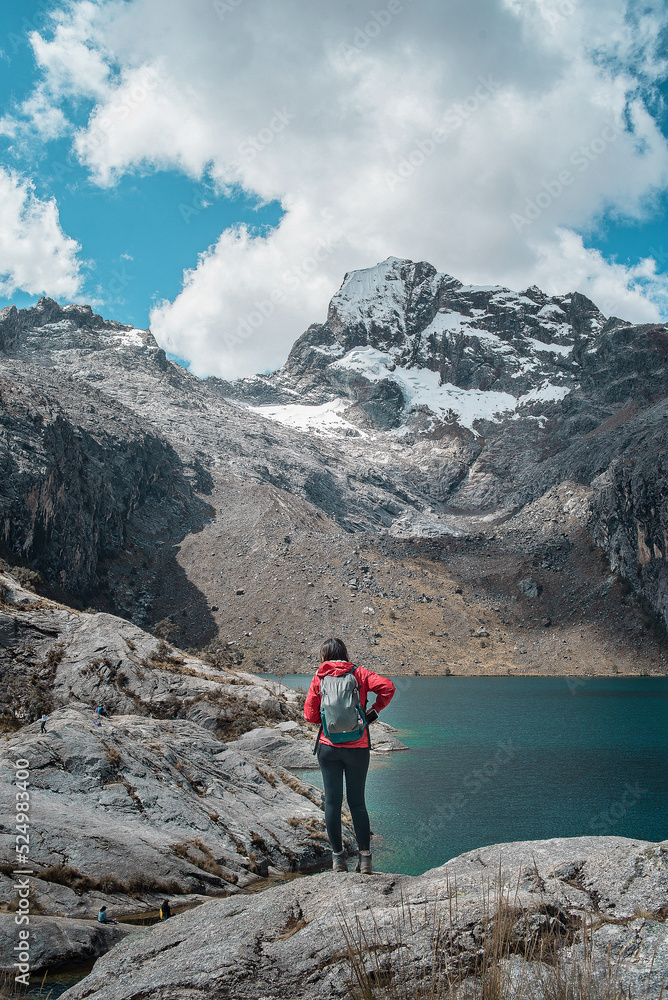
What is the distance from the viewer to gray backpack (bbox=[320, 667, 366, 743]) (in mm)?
8703

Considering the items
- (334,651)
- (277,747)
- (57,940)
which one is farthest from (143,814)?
(277,747)

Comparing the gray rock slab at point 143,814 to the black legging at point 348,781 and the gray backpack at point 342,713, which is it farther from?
the gray backpack at point 342,713

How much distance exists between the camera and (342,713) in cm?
871

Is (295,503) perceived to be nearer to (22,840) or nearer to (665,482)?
(665,482)

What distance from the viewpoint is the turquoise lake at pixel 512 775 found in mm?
30172

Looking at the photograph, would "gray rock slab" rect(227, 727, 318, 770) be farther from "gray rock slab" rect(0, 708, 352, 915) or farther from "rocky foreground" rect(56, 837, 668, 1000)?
"rocky foreground" rect(56, 837, 668, 1000)

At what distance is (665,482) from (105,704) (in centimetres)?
13605

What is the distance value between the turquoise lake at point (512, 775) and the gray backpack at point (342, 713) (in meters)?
19.7

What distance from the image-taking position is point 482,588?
147m

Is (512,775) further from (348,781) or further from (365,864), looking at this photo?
(348,781)

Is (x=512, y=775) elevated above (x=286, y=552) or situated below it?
below

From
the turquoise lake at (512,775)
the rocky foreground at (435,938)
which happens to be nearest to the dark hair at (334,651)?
the rocky foreground at (435,938)

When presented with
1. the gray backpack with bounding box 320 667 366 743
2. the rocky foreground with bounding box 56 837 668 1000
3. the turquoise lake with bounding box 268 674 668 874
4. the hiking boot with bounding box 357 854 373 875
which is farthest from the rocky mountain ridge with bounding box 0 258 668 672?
the rocky foreground with bounding box 56 837 668 1000

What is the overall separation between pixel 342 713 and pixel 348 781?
43.5 inches
